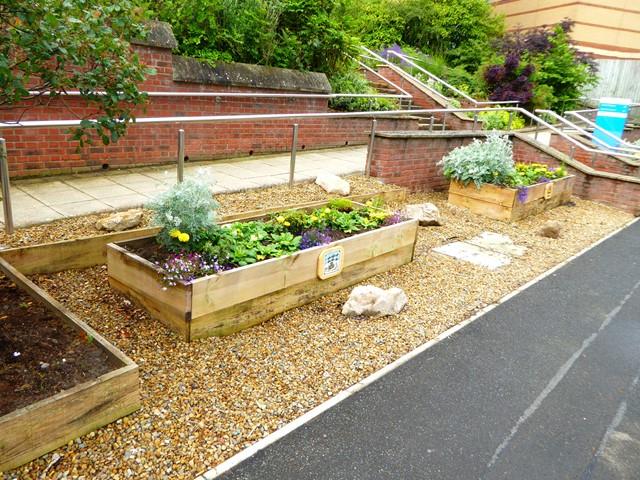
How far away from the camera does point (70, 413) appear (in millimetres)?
2457

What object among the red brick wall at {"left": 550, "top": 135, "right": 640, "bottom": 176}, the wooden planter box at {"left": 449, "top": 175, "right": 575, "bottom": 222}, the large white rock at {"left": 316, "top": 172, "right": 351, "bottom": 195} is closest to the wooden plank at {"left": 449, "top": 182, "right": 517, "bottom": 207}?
the wooden planter box at {"left": 449, "top": 175, "right": 575, "bottom": 222}

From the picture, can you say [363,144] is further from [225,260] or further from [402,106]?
[225,260]

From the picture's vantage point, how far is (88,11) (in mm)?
2521

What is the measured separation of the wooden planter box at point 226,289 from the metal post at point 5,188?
0.97 m

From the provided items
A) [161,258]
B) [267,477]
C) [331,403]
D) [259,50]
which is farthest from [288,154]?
[267,477]

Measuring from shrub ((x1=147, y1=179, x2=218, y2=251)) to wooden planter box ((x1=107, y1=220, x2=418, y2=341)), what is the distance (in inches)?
10.7

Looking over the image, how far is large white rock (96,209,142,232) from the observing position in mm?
4449

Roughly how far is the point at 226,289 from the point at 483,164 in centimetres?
530

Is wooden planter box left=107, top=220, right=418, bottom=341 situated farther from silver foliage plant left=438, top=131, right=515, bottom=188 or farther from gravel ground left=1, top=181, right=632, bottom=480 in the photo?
silver foliage plant left=438, top=131, right=515, bottom=188

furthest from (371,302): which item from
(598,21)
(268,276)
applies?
(598,21)

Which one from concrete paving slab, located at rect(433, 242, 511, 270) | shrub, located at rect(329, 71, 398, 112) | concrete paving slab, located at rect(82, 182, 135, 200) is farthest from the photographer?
shrub, located at rect(329, 71, 398, 112)

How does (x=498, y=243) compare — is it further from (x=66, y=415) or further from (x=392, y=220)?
(x=66, y=415)

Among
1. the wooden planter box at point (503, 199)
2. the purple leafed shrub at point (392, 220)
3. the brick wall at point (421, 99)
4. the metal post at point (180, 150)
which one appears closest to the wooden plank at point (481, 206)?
the wooden planter box at point (503, 199)

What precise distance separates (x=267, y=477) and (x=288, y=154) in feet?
22.6
